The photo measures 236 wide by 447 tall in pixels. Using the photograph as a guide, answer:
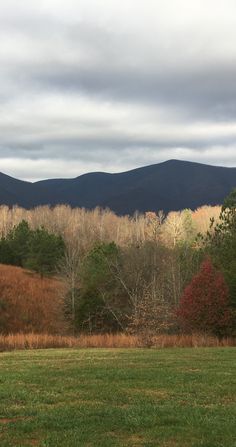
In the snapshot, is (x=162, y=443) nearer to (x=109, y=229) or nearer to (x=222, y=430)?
(x=222, y=430)

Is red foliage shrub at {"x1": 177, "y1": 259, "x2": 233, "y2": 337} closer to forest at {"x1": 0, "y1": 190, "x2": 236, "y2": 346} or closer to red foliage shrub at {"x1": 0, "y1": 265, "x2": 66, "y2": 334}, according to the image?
forest at {"x1": 0, "y1": 190, "x2": 236, "y2": 346}

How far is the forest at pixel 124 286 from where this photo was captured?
2656 centimetres

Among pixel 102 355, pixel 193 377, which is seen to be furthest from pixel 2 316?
pixel 193 377

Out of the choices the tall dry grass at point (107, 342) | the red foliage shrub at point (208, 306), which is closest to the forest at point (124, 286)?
the red foliage shrub at point (208, 306)

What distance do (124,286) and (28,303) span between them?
16.7 meters

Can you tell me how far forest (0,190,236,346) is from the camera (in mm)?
26562

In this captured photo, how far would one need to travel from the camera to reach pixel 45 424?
737 cm

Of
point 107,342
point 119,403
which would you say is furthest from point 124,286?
point 119,403

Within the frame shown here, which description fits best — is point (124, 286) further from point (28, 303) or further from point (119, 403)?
point (119, 403)

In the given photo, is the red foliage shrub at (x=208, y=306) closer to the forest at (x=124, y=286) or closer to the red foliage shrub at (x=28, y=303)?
the forest at (x=124, y=286)

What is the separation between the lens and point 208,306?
26375 millimetres

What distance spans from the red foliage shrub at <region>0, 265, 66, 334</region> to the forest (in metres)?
0.09

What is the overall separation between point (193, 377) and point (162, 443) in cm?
537

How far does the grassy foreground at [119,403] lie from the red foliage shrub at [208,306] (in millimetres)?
11319
